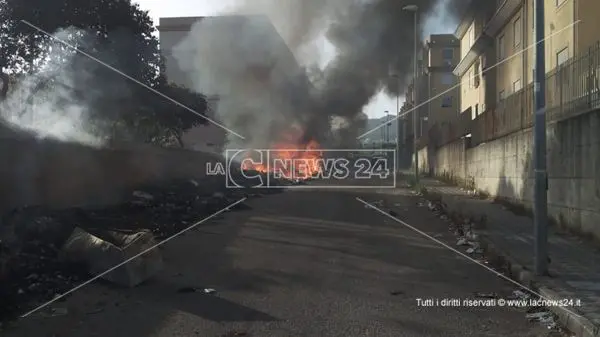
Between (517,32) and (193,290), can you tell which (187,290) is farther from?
(517,32)

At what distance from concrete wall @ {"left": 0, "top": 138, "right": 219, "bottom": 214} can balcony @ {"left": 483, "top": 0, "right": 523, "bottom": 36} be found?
13868mm

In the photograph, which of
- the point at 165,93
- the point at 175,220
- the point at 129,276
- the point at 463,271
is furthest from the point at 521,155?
the point at 165,93

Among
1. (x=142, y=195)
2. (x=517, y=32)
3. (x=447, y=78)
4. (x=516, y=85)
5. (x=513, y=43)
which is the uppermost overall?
(x=447, y=78)

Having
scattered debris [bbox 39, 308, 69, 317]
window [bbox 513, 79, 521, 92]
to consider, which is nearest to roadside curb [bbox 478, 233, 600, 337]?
scattered debris [bbox 39, 308, 69, 317]

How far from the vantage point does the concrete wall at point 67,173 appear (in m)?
7.55

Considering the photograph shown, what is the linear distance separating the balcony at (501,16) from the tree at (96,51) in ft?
41.4

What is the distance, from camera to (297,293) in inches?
215

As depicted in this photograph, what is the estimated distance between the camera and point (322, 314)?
185 inches

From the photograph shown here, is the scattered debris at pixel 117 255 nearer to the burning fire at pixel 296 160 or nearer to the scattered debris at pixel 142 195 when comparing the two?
the scattered debris at pixel 142 195

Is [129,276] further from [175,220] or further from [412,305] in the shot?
[175,220]

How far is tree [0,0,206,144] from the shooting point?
11891 mm

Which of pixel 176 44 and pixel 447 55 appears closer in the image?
pixel 176 44

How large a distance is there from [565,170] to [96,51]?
1027 centimetres

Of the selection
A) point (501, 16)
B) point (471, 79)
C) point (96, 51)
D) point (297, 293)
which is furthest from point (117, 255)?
point (471, 79)
